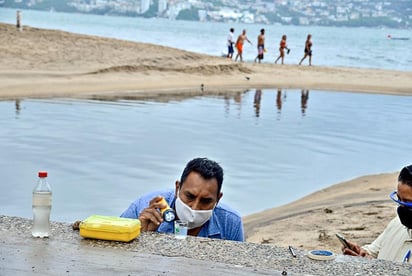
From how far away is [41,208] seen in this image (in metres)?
4.54

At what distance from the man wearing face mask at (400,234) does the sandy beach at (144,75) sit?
577cm

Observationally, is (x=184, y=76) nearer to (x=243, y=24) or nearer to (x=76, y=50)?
(x=76, y=50)

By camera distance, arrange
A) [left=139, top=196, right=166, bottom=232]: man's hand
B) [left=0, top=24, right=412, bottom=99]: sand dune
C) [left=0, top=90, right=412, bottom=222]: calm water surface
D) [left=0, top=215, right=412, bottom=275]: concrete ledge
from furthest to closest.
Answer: [left=0, top=24, right=412, bottom=99]: sand dune → [left=0, top=90, right=412, bottom=222]: calm water surface → [left=139, top=196, right=166, bottom=232]: man's hand → [left=0, top=215, right=412, bottom=275]: concrete ledge

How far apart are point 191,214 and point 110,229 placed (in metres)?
0.60

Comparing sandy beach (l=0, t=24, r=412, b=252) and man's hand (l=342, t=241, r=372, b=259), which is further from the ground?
man's hand (l=342, t=241, r=372, b=259)

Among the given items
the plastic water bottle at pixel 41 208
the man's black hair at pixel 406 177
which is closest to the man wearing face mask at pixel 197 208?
the plastic water bottle at pixel 41 208

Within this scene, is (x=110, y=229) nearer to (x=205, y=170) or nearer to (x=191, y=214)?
(x=191, y=214)

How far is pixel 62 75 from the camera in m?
25.4

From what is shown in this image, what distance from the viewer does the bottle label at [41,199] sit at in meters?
4.53

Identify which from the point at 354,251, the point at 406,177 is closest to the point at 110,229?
the point at 354,251

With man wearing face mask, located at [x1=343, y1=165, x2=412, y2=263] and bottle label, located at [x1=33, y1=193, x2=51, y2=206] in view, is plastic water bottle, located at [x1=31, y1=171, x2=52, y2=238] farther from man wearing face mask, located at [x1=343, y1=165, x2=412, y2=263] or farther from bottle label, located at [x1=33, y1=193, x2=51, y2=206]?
man wearing face mask, located at [x1=343, y1=165, x2=412, y2=263]

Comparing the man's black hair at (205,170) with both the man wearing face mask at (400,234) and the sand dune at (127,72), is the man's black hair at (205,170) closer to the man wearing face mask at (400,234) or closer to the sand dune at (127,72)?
the man wearing face mask at (400,234)

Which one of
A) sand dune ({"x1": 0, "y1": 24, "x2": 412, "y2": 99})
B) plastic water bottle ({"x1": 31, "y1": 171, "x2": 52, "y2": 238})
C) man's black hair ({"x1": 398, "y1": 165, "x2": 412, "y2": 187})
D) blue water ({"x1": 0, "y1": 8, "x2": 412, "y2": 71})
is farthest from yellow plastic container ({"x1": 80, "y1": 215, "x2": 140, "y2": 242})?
blue water ({"x1": 0, "y1": 8, "x2": 412, "y2": 71})

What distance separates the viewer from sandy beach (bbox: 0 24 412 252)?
69.8 ft
